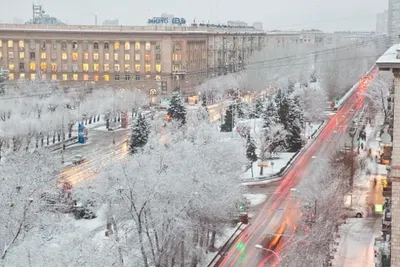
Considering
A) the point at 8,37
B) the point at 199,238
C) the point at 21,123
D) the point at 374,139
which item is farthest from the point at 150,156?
the point at 8,37

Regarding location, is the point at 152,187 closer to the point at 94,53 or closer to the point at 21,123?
the point at 21,123

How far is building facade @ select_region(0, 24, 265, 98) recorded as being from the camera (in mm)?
96875

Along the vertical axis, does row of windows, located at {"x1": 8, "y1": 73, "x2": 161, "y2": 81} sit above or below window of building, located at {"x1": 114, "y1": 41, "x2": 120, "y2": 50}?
below

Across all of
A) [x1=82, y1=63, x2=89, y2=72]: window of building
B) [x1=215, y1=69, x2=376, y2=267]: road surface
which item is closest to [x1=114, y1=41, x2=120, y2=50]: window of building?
[x1=82, y1=63, x2=89, y2=72]: window of building

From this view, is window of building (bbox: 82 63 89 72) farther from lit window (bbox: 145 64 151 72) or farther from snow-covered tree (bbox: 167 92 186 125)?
snow-covered tree (bbox: 167 92 186 125)

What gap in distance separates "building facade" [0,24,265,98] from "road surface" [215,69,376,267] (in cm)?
3098

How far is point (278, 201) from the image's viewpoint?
39219 millimetres

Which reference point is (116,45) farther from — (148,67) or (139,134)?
(139,134)

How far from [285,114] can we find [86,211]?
26.0m

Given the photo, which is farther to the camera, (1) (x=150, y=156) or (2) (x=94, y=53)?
(2) (x=94, y=53)

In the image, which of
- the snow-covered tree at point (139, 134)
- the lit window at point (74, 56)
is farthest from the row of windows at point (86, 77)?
the snow-covered tree at point (139, 134)

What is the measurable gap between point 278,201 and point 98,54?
6271cm

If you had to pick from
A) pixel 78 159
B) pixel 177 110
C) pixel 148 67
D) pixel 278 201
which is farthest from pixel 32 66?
pixel 278 201

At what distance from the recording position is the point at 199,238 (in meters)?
28.8
